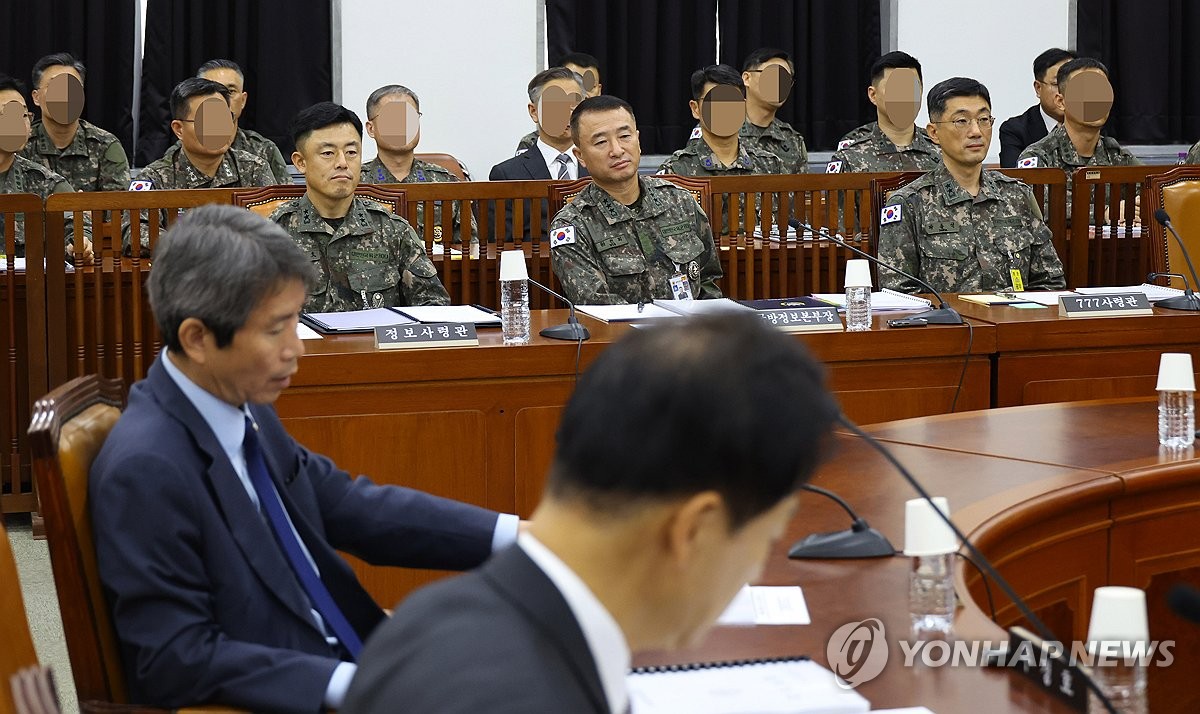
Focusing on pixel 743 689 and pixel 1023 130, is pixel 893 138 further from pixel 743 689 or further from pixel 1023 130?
pixel 743 689

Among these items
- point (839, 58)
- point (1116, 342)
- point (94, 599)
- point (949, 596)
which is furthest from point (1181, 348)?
point (839, 58)

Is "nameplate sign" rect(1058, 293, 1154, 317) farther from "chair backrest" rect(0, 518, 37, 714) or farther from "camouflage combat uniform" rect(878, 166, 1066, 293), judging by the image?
"chair backrest" rect(0, 518, 37, 714)

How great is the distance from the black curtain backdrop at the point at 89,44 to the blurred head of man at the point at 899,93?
135 inches

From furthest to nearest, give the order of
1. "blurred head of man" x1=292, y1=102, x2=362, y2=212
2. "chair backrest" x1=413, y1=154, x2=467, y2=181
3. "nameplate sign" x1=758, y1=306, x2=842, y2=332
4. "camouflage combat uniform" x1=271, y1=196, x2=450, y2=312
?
"chair backrest" x1=413, y1=154, x2=467, y2=181 → "camouflage combat uniform" x1=271, y1=196, x2=450, y2=312 → "blurred head of man" x1=292, y1=102, x2=362, y2=212 → "nameplate sign" x1=758, y1=306, x2=842, y2=332

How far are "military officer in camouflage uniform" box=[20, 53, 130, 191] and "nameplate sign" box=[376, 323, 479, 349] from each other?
3342 mm

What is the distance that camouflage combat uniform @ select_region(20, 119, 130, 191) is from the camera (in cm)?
608

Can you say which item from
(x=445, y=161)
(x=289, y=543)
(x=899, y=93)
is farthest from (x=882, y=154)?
(x=289, y=543)

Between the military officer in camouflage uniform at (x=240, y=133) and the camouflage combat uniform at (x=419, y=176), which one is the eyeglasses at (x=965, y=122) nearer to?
the camouflage combat uniform at (x=419, y=176)

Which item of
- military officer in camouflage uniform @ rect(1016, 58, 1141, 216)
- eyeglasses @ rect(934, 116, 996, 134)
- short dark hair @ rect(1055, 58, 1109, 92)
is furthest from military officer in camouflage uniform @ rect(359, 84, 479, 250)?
short dark hair @ rect(1055, 58, 1109, 92)

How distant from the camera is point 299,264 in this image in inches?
64.7

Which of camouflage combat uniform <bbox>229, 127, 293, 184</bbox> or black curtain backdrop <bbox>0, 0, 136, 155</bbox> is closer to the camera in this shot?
camouflage combat uniform <bbox>229, 127, 293, 184</bbox>

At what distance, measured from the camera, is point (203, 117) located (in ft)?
17.3

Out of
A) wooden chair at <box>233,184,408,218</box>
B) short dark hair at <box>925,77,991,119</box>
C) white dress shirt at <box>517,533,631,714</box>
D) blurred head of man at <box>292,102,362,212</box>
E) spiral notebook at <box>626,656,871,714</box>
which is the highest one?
short dark hair at <box>925,77,991,119</box>

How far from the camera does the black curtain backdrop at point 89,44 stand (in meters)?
6.37
